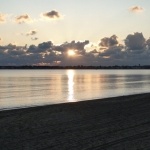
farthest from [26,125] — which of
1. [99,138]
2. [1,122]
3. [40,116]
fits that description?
[99,138]

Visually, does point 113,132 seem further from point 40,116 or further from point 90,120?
point 40,116

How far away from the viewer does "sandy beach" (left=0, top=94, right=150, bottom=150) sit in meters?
11.7

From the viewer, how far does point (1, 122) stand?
1677 centimetres

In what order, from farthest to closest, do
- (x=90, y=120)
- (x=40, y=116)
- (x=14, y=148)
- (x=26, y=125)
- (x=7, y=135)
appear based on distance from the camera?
(x=40, y=116) < (x=90, y=120) < (x=26, y=125) < (x=7, y=135) < (x=14, y=148)

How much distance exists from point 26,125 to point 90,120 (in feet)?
12.1

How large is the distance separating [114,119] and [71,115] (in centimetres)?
304

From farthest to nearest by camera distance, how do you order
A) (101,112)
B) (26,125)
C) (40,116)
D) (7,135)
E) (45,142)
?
(101,112) < (40,116) < (26,125) < (7,135) < (45,142)

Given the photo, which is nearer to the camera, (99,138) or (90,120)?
(99,138)

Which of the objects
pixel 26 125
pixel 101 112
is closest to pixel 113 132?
pixel 26 125

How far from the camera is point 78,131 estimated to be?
46.6ft

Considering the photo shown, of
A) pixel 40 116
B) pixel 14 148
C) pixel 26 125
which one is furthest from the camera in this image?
pixel 40 116

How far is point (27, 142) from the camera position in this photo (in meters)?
12.3

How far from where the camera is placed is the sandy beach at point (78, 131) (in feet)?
38.4

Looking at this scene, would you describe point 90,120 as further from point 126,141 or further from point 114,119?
point 126,141
